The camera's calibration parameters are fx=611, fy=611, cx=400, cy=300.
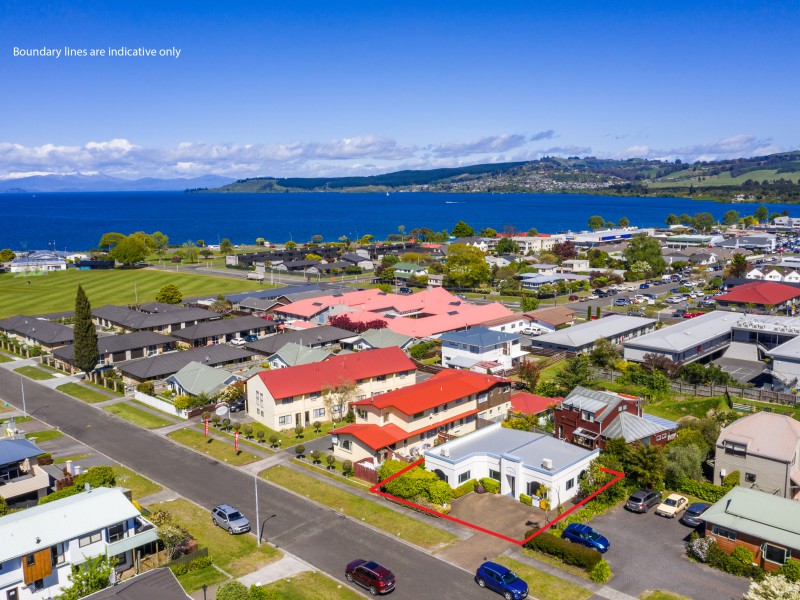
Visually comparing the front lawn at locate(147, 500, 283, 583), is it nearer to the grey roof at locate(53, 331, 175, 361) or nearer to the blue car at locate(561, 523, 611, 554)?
the blue car at locate(561, 523, 611, 554)

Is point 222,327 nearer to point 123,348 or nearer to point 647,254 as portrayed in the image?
point 123,348

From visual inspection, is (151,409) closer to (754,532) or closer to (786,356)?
(754,532)

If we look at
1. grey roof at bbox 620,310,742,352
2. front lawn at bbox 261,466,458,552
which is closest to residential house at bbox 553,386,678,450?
front lawn at bbox 261,466,458,552

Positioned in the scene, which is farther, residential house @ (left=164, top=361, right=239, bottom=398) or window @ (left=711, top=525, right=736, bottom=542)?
residential house @ (left=164, top=361, right=239, bottom=398)

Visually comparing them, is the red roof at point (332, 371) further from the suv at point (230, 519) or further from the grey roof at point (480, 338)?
the suv at point (230, 519)

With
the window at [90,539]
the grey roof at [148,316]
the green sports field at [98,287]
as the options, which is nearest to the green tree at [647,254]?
the green sports field at [98,287]
